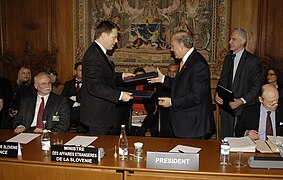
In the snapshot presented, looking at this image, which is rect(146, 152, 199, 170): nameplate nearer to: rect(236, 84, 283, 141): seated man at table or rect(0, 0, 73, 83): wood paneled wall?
rect(236, 84, 283, 141): seated man at table

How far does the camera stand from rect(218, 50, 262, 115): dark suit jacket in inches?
192

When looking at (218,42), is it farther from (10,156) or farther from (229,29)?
(10,156)

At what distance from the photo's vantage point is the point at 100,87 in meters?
3.73

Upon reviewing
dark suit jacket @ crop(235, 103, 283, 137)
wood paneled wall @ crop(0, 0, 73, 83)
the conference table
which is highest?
wood paneled wall @ crop(0, 0, 73, 83)

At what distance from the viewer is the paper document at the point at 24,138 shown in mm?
3531

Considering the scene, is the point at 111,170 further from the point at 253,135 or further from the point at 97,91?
the point at 253,135

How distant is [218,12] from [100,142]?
11.7 feet

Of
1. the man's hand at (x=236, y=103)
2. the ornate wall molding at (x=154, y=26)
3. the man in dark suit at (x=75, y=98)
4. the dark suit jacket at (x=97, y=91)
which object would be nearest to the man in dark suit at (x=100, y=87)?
the dark suit jacket at (x=97, y=91)

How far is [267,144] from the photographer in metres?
3.44

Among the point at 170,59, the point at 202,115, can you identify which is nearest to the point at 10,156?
the point at 202,115

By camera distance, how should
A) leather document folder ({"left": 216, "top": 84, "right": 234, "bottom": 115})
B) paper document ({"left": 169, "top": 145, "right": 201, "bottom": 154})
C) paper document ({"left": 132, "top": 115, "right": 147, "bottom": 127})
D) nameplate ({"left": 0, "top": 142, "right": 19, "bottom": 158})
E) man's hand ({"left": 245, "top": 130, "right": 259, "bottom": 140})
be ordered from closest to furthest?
nameplate ({"left": 0, "top": 142, "right": 19, "bottom": 158}), paper document ({"left": 169, "top": 145, "right": 201, "bottom": 154}), man's hand ({"left": 245, "top": 130, "right": 259, "bottom": 140}), leather document folder ({"left": 216, "top": 84, "right": 234, "bottom": 115}), paper document ({"left": 132, "top": 115, "right": 147, "bottom": 127})

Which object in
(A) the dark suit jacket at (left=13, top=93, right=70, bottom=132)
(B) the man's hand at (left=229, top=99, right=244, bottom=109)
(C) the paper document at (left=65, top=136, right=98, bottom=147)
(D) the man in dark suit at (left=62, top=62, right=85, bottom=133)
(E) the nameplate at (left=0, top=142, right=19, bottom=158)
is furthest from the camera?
(D) the man in dark suit at (left=62, top=62, right=85, bottom=133)

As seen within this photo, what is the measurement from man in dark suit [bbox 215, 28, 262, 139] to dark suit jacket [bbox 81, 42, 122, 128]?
1.63 metres

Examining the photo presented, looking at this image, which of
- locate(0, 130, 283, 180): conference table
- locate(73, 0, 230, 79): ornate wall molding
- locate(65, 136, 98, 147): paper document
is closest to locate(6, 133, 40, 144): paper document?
locate(0, 130, 283, 180): conference table
